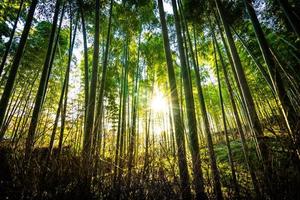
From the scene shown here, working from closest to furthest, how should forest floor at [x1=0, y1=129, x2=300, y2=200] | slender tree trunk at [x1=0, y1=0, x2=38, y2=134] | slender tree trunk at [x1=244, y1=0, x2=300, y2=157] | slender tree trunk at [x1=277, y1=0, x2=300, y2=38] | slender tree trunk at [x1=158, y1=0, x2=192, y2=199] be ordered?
slender tree trunk at [x1=244, y1=0, x2=300, y2=157], slender tree trunk at [x1=277, y1=0, x2=300, y2=38], forest floor at [x1=0, y1=129, x2=300, y2=200], slender tree trunk at [x1=158, y1=0, x2=192, y2=199], slender tree trunk at [x1=0, y1=0, x2=38, y2=134]

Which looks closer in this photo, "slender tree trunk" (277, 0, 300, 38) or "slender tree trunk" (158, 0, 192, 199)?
"slender tree trunk" (277, 0, 300, 38)

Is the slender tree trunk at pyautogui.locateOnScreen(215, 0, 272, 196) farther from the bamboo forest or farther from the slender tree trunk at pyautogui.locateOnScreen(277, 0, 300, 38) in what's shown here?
the slender tree trunk at pyautogui.locateOnScreen(277, 0, 300, 38)

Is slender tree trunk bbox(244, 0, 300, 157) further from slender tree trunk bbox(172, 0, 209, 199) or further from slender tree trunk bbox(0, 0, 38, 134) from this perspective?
slender tree trunk bbox(0, 0, 38, 134)

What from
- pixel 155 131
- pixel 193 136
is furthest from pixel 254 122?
pixel 155 131

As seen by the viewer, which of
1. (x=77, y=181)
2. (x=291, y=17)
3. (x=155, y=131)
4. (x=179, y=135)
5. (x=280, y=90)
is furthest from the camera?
(x=155, y=131)

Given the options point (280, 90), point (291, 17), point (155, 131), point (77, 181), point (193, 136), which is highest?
point (291, 17)

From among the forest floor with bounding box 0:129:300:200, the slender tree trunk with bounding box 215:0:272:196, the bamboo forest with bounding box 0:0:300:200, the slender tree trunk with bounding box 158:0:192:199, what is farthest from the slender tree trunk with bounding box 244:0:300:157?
the slender tree trunk with bounding box 158:0:192:199

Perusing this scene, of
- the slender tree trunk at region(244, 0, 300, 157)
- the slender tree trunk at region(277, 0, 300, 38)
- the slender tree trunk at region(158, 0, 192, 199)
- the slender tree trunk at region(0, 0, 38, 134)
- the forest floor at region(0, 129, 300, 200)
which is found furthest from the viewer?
the slender tree trunk at region(0, 0, 38, 134)

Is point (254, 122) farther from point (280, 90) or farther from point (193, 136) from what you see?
point (193, 136)

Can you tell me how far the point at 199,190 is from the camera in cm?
251

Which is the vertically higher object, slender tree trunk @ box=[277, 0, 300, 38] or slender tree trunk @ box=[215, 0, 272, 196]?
slender tree trunk @ box=[277, 0, 300, 38]

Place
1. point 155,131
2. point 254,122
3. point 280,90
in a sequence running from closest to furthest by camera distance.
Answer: point 280,90, point 254,122, point 155,131

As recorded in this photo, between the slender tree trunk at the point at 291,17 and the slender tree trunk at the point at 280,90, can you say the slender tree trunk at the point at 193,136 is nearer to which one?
the slender tree trunk at the point at 280,90

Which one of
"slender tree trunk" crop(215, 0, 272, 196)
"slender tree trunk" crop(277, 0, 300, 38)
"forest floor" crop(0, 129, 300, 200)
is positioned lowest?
"forest floor" crop(0, 129, 300, 200)
